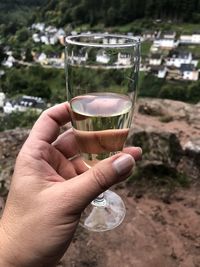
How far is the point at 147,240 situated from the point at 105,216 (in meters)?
1.00

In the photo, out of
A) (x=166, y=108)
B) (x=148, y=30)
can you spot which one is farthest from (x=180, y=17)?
(x=166, y=108)

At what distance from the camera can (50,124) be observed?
1836mm

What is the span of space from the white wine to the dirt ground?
4.50 feet

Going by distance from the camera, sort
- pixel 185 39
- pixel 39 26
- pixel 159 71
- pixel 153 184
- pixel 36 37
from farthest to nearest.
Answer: pixel 39 26 → pixel 36 37 → pixel 185 39 → pixel 159 71 → pixel 153 184

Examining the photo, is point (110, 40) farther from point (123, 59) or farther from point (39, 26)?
point (39, 26)

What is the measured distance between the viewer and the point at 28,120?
8.75 metres

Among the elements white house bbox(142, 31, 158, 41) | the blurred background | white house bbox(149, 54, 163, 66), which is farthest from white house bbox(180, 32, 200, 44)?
the blurred background

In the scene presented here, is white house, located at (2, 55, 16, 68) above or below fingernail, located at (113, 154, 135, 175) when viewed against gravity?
below

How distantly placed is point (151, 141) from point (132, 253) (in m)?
1.40

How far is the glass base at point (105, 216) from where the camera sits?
5.99 ft

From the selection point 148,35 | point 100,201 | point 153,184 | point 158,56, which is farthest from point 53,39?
point 100,201

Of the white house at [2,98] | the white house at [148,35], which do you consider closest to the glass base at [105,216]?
the white house at [2,98]

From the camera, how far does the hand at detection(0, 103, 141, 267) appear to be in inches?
52.8

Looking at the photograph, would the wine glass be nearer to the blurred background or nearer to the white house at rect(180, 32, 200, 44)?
the blurred background
